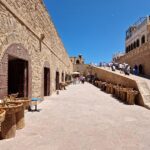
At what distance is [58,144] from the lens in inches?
172

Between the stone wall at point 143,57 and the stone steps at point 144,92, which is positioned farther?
the stone wall at point 143,57

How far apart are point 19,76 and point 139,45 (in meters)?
24.5

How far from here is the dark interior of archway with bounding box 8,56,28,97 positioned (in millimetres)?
8219

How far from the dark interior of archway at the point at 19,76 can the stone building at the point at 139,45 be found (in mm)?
15322

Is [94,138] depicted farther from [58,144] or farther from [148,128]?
[148,128]

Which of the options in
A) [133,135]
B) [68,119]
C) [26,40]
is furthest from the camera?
[26,40]

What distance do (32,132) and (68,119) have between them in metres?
1.81

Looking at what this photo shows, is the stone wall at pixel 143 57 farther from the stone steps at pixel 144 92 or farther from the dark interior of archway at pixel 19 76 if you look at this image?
the dark interior of archway at pixel 19 76

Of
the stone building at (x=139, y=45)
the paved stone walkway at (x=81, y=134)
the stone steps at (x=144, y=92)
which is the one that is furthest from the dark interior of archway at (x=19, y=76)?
the stone building at (x=139, y=45)

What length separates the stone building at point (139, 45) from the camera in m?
21.0

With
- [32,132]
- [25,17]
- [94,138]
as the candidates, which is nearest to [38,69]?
[25,17]

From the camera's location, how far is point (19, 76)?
8258 millimetres

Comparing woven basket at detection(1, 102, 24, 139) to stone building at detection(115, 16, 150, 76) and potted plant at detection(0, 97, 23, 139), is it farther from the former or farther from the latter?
stone building at detection(115, 16, 150, 76)

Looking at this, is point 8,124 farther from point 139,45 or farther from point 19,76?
Result: point 139,45
